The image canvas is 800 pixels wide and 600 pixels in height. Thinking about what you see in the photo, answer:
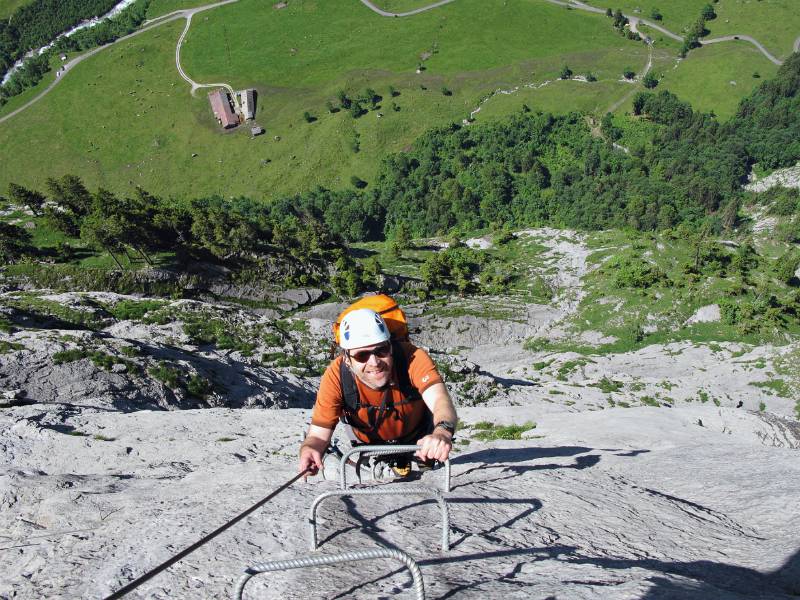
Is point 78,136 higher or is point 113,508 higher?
point 78,136

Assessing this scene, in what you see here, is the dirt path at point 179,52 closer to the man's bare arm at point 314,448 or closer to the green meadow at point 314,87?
the green meadow at point 314,87

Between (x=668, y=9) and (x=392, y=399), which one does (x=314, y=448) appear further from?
(x=668, y=9)

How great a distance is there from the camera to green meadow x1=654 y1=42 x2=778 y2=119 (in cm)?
13425

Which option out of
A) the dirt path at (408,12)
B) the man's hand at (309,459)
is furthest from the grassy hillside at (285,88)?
the man's hand at (309,459)

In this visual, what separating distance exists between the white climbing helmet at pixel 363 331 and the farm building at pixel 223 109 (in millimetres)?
149035

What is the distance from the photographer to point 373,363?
23.5 feet

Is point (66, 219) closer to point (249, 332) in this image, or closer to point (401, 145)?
point (249, 332)

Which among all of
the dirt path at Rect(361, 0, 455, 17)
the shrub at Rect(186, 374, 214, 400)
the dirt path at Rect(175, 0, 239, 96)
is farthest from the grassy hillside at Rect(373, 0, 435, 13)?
the shrub at Rect(186, 374, 214, 400)

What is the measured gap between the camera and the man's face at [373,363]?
7.10m

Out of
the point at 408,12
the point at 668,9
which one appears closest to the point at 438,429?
the point at 408,12

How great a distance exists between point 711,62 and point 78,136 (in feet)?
649

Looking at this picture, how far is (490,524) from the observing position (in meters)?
8.05

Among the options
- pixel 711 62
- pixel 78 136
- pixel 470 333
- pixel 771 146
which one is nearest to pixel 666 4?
pixel 711 62

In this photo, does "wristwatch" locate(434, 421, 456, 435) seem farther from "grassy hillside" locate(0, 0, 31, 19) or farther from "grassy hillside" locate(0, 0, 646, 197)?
"grassy hillside" locate(0, 0, 31, 19)
